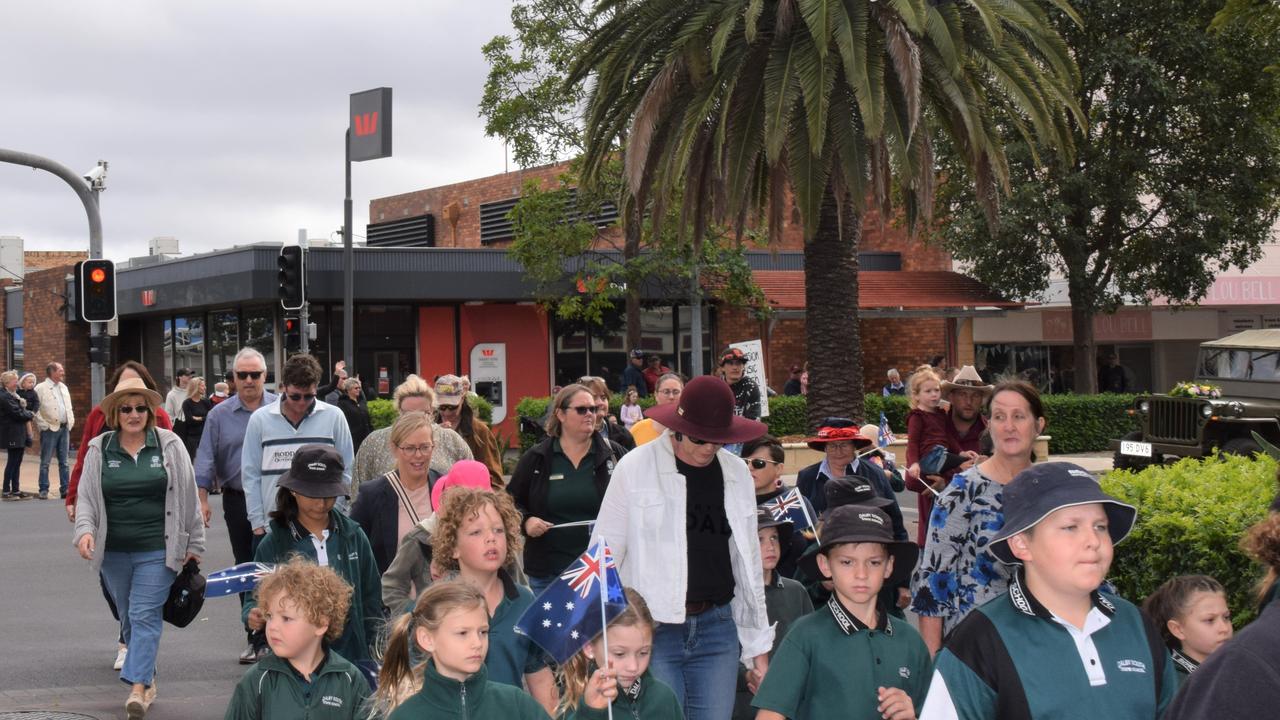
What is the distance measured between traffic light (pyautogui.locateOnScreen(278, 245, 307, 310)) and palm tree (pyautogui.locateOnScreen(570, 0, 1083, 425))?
5659 mm

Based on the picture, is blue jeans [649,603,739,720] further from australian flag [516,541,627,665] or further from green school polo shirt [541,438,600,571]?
green school polo shirt [541,438,600,571]

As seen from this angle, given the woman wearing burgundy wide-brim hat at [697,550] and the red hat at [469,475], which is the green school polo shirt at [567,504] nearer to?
the red hat at [469,475]

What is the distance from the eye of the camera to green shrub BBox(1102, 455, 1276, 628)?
6.14 metres

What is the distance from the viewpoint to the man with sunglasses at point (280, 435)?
831 centimetres

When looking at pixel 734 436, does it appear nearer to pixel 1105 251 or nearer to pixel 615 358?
pixel 1105 251

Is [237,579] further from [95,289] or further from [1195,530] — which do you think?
[95,289]

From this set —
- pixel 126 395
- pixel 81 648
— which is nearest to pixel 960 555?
pixel 126 395

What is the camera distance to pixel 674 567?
18.4 ft

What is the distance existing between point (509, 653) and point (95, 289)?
13754 millimetres

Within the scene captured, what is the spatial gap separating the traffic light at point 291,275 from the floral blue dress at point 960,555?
51.1ft

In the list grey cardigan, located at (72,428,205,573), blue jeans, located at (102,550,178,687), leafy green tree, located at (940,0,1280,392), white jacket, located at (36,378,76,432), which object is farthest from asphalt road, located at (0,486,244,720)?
leafy green tree, located at (940,0,1280,392)

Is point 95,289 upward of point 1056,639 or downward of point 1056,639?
upward

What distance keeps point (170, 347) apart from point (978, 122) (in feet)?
85.2

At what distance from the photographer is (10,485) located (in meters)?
20.8
